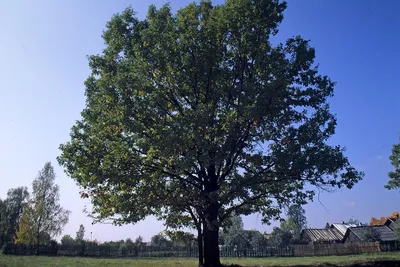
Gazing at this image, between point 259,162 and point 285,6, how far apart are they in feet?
31.4

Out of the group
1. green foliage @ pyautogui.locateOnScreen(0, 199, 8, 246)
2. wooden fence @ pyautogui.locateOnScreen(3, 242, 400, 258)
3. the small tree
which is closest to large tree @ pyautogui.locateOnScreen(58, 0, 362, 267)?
wooden fence @ pyautogui.locateOnScreen(3, 242, 400, 258)

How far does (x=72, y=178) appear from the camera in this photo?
18.2 m

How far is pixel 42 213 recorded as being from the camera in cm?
5278

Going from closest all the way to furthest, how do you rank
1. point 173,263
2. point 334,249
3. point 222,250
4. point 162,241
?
1. point 173,263
2. point 334,249
3. point 222,250
4. point 162,241

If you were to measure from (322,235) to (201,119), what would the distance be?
65345 millimetres

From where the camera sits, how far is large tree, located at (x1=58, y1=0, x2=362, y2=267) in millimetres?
16203

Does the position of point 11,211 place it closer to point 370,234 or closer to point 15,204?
point 15,204

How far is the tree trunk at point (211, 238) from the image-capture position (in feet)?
58.7

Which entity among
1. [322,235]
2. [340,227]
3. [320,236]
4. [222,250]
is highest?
[340,227]

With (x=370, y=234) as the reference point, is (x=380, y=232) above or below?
above

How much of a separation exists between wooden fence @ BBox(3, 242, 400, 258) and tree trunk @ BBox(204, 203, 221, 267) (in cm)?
3066

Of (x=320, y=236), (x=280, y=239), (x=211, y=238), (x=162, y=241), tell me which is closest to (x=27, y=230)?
(x=162, y=241)

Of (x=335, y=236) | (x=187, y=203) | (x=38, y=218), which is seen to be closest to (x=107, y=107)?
(x=187, y=203)

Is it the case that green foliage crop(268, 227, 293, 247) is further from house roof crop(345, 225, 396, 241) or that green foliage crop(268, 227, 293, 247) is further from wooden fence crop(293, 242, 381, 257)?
wooden fence crop(293, 242, 381, 257)
